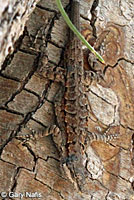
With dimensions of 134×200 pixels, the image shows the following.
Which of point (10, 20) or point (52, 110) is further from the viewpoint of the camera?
point (52, 110)

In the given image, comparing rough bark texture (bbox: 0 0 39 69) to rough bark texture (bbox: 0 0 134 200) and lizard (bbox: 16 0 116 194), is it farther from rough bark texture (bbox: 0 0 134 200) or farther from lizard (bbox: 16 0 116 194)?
lizard (bbox: 16 0 116 194)

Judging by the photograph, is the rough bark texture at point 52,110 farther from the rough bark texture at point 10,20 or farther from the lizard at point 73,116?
the rough bark texture at point 10,20

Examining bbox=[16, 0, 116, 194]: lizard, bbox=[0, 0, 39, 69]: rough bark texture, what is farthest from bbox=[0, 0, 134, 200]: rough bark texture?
bbox=[0, 0, 39, 69]: rough bark texture

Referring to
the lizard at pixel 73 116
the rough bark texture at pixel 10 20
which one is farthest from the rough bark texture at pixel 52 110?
the rough bark texture at pixel 10 20

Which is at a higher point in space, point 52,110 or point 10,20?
point 52,110

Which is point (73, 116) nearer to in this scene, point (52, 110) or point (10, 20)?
point (52, 110)

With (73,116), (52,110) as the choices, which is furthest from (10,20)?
(73,116)
